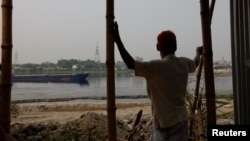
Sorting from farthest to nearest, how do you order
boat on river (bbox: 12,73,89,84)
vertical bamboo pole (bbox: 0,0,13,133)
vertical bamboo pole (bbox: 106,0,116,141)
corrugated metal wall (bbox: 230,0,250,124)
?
boat on river (bbox: 12,73,89,84) → corrugated metal wall (bbox: 230,0,250,124) → vertical bamboo pole (bbox: 0,0,13,133) → vertical bamboo pole (bbox: 106,0,116,141)

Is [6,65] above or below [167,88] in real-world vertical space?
above

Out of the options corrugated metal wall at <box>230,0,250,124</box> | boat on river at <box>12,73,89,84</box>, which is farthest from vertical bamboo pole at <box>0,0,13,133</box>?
boat on river at <box>12,73,89,84</box>

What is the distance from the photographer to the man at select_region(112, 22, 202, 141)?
1709 mm

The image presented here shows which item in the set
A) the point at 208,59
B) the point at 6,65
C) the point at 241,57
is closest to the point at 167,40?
the point at 208,59

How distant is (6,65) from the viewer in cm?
186

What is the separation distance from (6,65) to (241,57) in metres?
1.70

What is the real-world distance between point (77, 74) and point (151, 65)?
109 ft

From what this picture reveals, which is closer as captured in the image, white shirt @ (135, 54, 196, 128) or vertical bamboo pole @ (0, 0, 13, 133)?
white shirt @ (135, 54, 196, 128)

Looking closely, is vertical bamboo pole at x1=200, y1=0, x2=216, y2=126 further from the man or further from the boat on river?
the boat on river

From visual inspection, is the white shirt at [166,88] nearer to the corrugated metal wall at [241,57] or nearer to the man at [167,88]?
the man at [167,88]

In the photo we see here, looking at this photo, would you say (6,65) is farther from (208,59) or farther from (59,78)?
(59,78)

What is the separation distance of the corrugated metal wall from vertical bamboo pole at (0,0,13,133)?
1.65m

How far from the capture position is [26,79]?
110ft

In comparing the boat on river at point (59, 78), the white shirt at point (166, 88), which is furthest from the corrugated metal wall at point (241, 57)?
the boat on river at point (59, 78)
